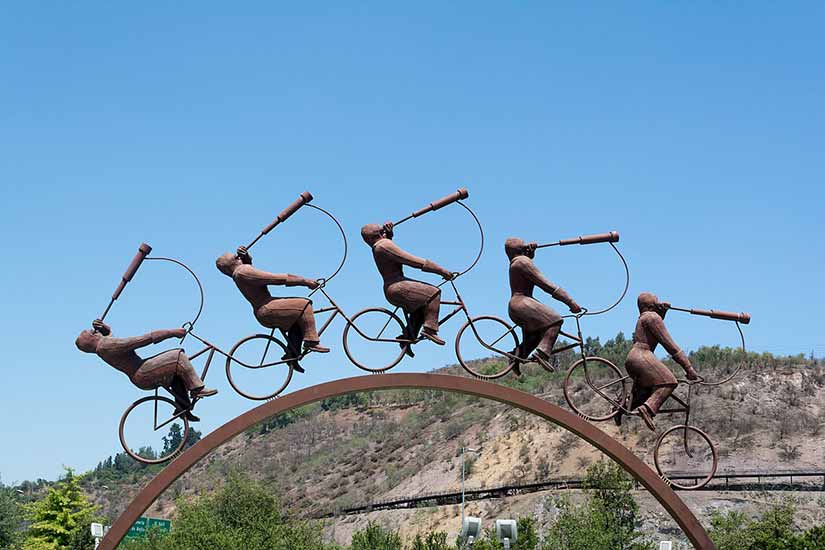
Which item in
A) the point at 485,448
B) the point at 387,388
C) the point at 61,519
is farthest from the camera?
the point at 485,448

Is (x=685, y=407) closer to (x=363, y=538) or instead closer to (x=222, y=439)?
(x=222, y=439)

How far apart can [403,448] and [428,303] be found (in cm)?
5563

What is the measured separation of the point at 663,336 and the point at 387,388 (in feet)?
8.98

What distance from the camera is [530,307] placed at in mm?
10594

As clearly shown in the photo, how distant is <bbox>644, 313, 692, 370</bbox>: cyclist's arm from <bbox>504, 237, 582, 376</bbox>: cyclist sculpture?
690mm

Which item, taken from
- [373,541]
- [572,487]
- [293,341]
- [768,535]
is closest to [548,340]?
[293,341]

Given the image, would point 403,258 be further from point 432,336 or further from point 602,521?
point 602,521

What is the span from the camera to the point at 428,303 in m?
10.5

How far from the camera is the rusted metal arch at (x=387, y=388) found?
10133 mm

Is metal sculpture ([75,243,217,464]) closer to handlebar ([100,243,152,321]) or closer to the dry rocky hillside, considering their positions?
handlebar ([100,243,152,321])

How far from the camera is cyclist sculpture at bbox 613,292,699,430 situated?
1059 cm

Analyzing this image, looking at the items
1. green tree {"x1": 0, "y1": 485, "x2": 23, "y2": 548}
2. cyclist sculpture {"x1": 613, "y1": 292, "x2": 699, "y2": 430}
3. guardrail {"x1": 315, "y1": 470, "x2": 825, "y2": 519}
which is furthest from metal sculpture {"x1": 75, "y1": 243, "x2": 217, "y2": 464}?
green tree {"x1": 0, "y1": 485, "x2": 23, "y2": 548}

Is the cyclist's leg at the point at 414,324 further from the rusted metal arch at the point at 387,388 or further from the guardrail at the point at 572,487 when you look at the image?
the guardrail at the point at 572,487

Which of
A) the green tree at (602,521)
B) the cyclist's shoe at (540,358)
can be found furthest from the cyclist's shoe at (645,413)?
the green tree at (602,521)
